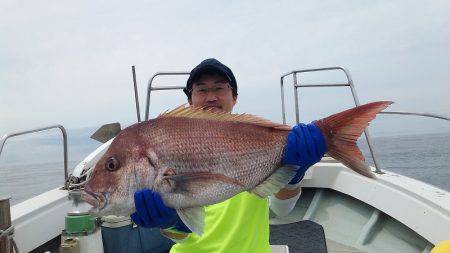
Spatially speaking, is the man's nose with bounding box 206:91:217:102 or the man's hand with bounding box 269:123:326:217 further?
the man's nose with bounding box 206:91:217:102

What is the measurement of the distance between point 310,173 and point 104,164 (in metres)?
3.73

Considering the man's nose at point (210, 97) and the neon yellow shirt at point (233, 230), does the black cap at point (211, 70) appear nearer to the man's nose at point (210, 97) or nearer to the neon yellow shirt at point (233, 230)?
the man's nose at point (210, 97)

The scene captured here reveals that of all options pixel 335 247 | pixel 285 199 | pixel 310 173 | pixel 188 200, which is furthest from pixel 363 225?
pixel 188 200

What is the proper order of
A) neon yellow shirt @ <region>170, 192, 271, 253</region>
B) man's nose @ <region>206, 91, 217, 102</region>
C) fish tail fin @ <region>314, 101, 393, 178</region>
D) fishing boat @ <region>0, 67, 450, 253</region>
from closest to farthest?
A: fish tail fin @ <region>314, 101, 393, 178</region>
neon yellow shirt @ <region>170, 192, 271, 253</region>
man's nose @ <region>206, 91, 217, 102</region>
fishing boat @ <region>0, 67, 450, 253</region>

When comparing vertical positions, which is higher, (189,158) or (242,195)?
(189,158)

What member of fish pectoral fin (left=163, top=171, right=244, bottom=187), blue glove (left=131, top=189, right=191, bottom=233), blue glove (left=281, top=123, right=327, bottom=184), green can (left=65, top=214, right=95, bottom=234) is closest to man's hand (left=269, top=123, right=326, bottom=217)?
blue glove (left=281, top=123, right=327, bottom=184)

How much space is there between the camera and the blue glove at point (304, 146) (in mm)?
1723

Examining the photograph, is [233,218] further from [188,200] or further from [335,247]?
[335,247]

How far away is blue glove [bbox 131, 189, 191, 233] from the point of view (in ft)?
5.30

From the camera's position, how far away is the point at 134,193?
5.37 feet

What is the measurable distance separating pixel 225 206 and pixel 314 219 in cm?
305

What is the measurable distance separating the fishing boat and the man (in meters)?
1.03

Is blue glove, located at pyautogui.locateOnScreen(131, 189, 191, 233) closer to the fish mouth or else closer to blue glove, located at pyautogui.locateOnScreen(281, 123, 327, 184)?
the fish mouth

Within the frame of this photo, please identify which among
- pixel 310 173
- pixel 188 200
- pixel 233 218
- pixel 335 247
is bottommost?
pixel 335 247
